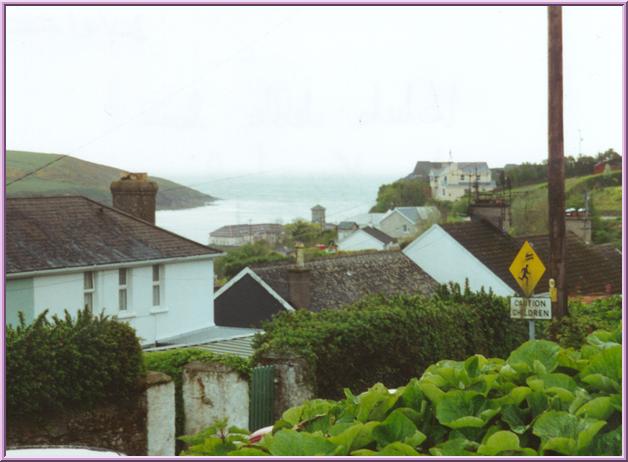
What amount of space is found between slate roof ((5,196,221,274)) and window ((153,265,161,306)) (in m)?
0.09

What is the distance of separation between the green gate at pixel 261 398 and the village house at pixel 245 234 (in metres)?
1.44

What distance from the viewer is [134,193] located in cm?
585

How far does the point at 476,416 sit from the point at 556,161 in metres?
6.22

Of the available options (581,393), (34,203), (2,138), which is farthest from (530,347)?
(34,203)

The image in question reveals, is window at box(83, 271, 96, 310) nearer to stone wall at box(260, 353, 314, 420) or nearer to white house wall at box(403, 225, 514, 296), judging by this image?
stone wall at box(260, 353, 314, 420)

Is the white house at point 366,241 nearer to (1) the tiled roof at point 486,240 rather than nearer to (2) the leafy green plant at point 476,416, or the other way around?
(1) the tiled roof at point 486,240

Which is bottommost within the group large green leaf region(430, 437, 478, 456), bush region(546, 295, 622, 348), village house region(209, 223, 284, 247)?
bush region(546, 295, 622, 348)

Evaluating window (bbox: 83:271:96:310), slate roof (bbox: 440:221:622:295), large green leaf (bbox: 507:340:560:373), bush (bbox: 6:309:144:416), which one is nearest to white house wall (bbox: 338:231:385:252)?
slate roof (bbox: 440:221:622:295)

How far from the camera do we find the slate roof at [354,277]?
9719 millimetres

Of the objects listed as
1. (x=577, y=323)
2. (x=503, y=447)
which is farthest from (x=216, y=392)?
(x=503, y=447)

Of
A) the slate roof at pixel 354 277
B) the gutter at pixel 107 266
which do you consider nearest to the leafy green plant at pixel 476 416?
the gutter at pixel 107 266

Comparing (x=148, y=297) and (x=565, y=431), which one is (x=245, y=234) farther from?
(x=565, y=431)

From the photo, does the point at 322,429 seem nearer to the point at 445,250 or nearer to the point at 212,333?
the point at 212,333

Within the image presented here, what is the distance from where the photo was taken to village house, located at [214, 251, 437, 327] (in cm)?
931
